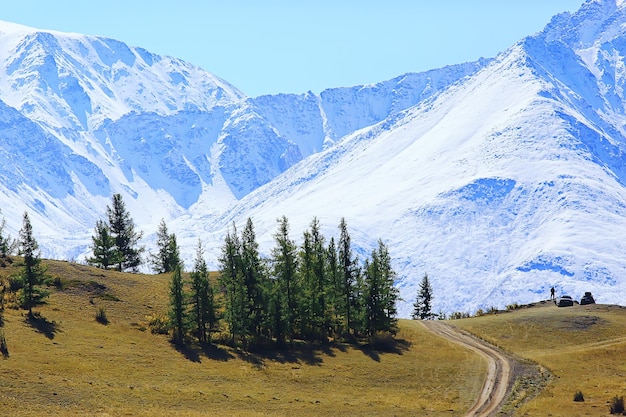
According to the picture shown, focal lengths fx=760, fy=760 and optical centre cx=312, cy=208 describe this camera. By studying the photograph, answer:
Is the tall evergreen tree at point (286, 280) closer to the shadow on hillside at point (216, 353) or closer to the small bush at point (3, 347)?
the shadow on hillside at point (216, 353)

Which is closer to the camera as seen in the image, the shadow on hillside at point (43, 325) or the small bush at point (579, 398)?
the small bush at point (579, 398)

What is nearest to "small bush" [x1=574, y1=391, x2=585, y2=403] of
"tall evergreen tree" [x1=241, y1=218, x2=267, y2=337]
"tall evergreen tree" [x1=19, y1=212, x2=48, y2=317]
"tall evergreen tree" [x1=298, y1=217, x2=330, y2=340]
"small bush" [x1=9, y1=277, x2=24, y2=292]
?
"tall evergreen tree" [x1=298, y1=217, x2=330, y2=340]

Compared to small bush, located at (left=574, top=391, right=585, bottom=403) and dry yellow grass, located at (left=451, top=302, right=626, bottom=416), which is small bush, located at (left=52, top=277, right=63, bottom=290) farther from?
small bush, located at (left=574, top=391, right=585, bottom=403)

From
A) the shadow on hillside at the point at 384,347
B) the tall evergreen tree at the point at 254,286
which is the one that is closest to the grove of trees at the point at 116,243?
the tall evergreen tree at the point at 254,286

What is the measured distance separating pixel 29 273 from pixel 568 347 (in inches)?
2313

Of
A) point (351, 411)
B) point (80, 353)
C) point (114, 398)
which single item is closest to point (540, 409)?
point (351, 411)

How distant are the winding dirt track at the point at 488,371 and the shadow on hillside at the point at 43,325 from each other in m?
37.8

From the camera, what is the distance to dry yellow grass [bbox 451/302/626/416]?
62.3 m

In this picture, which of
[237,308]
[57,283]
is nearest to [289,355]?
[237,308]

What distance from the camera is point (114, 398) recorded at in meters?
56.2

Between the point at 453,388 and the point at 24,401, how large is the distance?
3639 cm

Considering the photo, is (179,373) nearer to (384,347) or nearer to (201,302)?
(201,302)

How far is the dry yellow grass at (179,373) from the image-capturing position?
56375 millimetres

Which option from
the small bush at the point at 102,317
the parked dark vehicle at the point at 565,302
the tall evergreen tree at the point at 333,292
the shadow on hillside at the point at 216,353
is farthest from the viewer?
the parked dark vehicle at the point at 565,302
